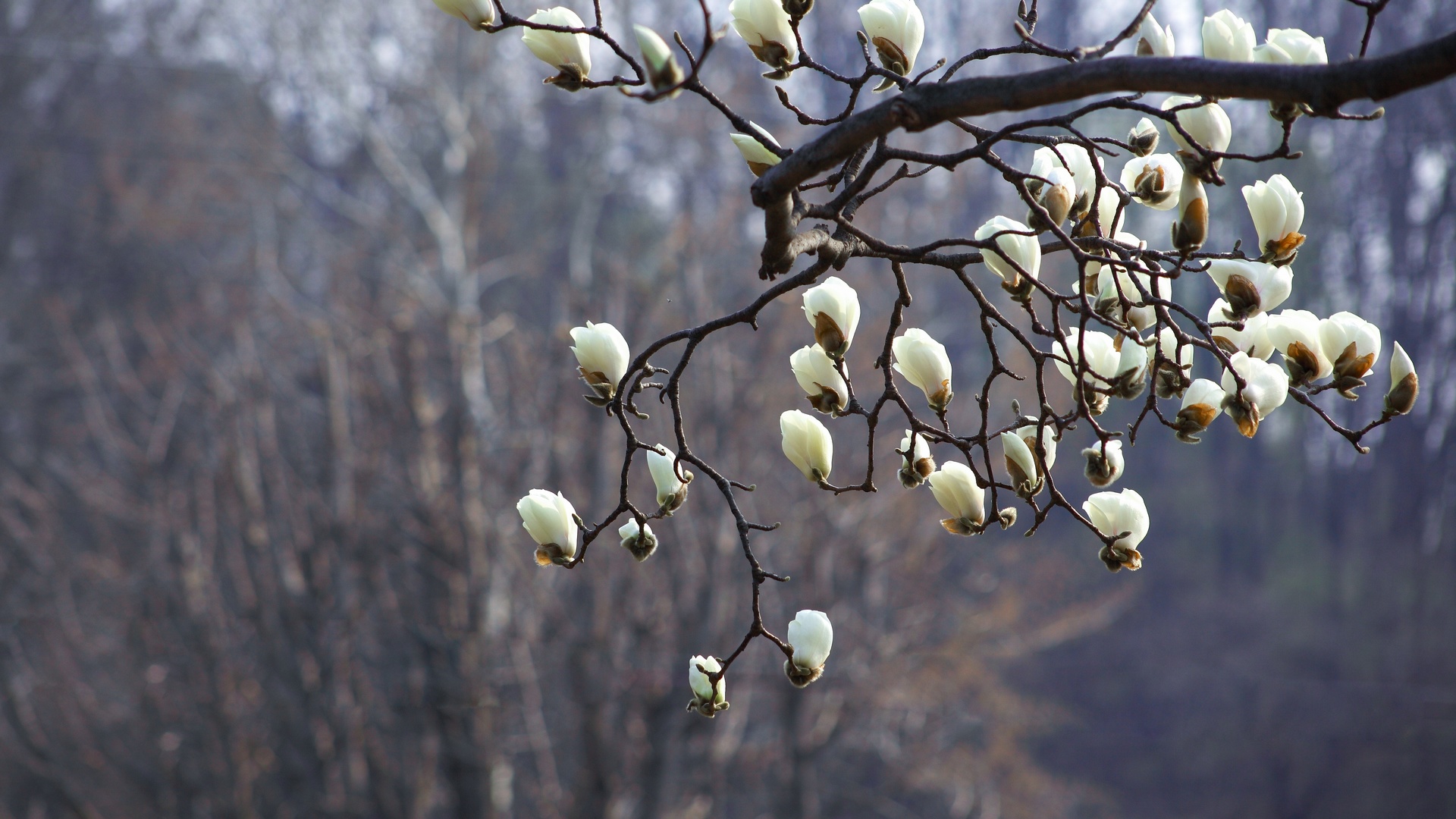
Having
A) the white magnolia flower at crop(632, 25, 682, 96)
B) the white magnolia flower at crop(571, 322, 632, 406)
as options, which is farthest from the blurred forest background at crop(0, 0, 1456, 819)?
the white magnolia flower at crop(632, 25, 682, 96)

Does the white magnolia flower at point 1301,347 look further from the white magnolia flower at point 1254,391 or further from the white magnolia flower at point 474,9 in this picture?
the white magnolia flower at point 474,9

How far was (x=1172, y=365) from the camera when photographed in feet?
2.75

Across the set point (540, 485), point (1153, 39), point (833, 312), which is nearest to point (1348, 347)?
point (1153, 39)

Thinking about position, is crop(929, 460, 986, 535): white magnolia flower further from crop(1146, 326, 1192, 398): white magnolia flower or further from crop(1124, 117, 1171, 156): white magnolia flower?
crop(1124, 117, 1171, 156): white magnolia flower

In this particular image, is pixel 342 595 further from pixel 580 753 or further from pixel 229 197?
pixel 229 197

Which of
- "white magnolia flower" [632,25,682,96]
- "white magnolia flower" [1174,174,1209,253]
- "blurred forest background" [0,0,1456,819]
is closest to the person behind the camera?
"white magnolia flower" [632,25,682,96]

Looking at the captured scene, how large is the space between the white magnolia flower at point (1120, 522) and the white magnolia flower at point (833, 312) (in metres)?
0.24

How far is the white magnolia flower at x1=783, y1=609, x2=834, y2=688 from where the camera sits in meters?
0.87

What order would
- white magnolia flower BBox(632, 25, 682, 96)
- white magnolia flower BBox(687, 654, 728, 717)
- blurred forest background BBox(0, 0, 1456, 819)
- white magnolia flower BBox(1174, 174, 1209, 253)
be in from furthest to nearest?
blurred forest background BBox(0, 0, 1456, 819) → white magnolia flower BBox(687, 654, 728, 717) → white magnolia flower BBox(1174, 174, 1209, 253) → white magnolia flower BBox(632, 25, 682, 96)

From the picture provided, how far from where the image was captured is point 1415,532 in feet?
32.3

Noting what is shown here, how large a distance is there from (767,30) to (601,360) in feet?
0.95

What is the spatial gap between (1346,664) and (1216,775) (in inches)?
60.2

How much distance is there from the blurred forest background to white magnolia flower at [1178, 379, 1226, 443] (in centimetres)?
364

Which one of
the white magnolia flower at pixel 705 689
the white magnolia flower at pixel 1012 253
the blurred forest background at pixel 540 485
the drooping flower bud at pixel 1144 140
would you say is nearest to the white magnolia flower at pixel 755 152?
the white magnolia flower at pixel 1012 253
